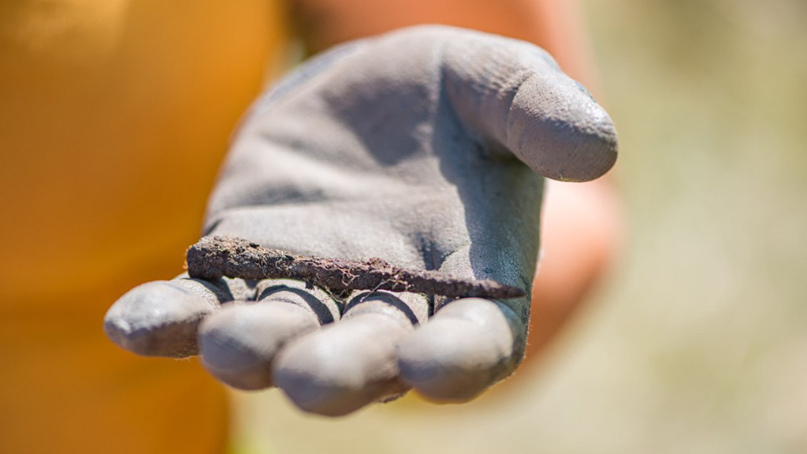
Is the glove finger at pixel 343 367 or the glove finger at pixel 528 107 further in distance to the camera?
the glove finger at pixel 528 107

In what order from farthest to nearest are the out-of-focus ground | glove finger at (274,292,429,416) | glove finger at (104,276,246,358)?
1. the out-of-focus ground
2. glove finger at (104,276,246,358)
3. glove finger at (274,292,429,416)

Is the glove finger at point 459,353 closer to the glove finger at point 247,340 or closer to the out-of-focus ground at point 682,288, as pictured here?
the glove finger at point 247,340

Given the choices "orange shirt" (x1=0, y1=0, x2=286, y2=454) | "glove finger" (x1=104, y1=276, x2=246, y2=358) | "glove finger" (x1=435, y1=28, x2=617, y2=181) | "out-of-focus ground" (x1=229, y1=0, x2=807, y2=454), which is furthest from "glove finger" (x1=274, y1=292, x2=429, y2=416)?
"out-of-focus ground" (x1=229, y1=0, x2=807, y2=454)

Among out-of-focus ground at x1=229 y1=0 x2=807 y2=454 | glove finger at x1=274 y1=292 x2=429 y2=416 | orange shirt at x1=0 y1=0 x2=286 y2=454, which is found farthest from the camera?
out-of-focus ground at x1=229 y1=0 x2=807 y2=454

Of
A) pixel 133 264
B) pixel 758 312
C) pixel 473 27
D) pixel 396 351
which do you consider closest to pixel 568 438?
pixel 758 312

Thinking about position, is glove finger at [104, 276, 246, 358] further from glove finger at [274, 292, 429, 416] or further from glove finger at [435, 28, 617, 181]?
glove finger at [435, 28, 617, 181]

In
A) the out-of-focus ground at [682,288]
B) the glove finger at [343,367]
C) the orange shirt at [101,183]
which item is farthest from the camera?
the out-of-focus ground at [682,288]

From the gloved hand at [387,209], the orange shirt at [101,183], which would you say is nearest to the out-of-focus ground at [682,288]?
the orange shirt at [101,183]

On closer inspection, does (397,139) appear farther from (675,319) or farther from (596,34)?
(596,34)
